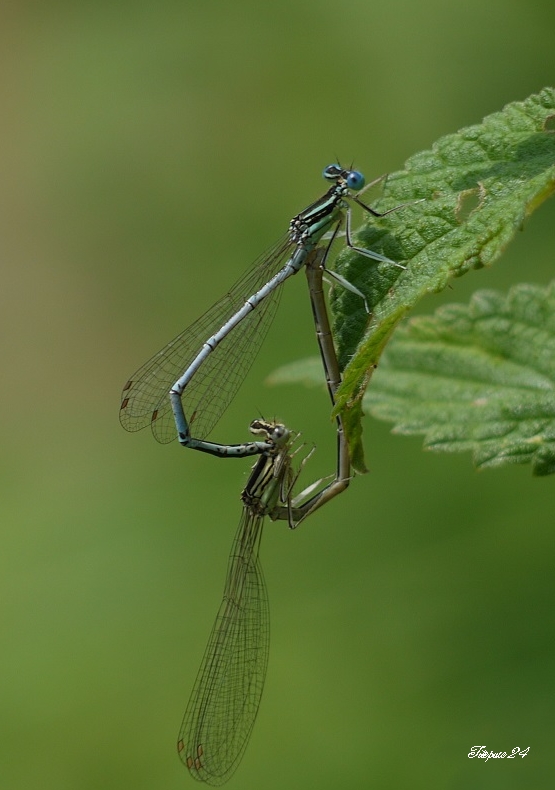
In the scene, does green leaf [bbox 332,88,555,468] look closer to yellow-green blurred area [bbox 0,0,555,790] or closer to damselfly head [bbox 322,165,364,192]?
damselfly head [bbox 322,165,364,192]

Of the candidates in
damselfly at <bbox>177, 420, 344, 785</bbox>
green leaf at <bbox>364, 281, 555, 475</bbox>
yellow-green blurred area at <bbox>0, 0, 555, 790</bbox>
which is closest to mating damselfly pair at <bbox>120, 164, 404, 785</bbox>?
damselfly at <bbox>177, 420, 344, 785</bbox>

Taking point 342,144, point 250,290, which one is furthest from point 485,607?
point 342,144

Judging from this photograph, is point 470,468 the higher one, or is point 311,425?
point 311,425

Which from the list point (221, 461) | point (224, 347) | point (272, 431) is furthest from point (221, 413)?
point (221, 461)

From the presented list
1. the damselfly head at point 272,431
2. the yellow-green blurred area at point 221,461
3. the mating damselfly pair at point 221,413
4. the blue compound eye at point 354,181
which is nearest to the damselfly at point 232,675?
the mating damselfly pair at point 221,413

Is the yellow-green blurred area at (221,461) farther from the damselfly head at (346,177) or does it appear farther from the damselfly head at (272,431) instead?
the damselfly head at (346,177)

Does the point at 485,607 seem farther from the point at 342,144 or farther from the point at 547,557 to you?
the point at 342,144

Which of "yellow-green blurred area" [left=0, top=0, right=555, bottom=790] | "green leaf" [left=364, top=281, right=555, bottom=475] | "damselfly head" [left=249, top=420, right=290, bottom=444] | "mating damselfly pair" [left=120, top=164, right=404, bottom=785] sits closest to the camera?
"green leaf" [left=364, top=281, right=555, bottom=475]
